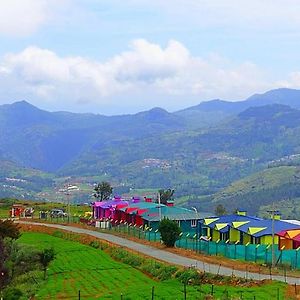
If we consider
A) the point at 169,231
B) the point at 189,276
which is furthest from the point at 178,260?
the point at 189,276

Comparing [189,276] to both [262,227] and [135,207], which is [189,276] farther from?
[135,207]

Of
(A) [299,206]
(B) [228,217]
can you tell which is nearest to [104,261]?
(B) [228,217]

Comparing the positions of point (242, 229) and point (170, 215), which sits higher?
point (170, 215)

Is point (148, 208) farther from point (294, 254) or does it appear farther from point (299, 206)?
point (299, 206)

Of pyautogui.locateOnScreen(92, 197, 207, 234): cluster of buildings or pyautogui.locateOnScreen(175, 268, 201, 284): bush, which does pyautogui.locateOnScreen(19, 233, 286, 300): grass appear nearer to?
pyautogui.locateOnScreen(175, 268, 201, 284): bush

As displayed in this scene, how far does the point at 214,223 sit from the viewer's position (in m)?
66.5

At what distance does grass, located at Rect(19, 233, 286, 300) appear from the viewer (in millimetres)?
35406

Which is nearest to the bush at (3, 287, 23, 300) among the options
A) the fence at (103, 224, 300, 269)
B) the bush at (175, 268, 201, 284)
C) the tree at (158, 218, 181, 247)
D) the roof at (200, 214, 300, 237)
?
the bush at (175, 268, 201, 284)

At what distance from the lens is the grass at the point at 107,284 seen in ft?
116

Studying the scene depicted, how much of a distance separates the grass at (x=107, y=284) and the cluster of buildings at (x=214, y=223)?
409 inches

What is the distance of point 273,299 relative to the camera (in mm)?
33281

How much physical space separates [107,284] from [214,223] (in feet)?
88.5

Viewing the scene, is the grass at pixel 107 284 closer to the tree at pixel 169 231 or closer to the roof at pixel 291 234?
the tree at pixel 169 231

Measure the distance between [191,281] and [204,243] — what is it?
16.8 m
